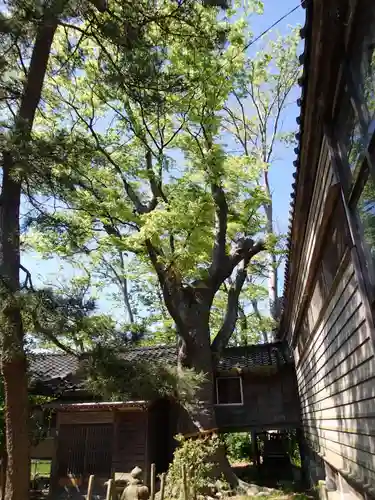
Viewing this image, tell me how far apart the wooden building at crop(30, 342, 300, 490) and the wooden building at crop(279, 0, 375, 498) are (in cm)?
719

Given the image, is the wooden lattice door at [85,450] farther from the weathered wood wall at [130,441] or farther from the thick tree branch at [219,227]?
the thick tree branch at [219,227]

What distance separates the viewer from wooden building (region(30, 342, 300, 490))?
13.2 metres

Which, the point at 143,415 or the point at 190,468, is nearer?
the point at 190,468

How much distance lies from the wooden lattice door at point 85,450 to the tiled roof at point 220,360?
1622 mm

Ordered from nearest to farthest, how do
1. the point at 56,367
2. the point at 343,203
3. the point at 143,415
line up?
the point at 343,203 < the point at 143,415 < the point at 56,367

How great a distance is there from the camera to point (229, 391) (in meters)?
15.2

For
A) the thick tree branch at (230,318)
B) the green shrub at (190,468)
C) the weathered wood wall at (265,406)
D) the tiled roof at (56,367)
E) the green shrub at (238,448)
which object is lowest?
the green shrub at (238,448)

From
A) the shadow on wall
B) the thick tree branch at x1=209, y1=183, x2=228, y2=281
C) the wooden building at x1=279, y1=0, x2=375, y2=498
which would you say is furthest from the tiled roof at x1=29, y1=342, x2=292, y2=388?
the wooden building at x1=279, y1=0, x2=375, y2=498

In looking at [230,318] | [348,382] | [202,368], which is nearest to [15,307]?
[348,382]

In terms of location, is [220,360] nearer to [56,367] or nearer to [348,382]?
[56,367]

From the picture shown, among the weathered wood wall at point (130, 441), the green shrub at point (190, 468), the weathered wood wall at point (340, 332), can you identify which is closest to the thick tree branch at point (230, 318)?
the weathered wood wall at point (130, 441)

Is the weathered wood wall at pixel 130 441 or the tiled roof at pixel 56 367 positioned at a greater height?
the tiled roof at pixel 56 367

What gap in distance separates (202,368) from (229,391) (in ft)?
10.2

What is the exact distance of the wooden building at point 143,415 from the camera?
43.3 ft
